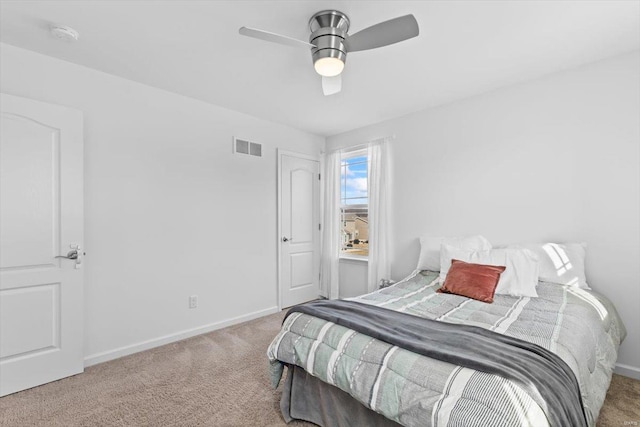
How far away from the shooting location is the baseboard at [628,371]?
225 centimetres

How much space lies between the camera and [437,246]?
3.12 m

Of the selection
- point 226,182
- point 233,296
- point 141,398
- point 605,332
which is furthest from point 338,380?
point 226,182

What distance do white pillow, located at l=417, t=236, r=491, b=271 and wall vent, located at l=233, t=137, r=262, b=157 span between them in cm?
221

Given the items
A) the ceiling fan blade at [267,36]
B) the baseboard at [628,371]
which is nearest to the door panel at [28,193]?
the ceiling fan blade at [267,36]

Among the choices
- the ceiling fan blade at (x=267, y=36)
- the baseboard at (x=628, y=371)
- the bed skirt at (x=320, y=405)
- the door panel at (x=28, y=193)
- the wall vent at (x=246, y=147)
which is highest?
the ceiling fan blade at (x=267, y=36)

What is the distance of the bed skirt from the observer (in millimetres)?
1509

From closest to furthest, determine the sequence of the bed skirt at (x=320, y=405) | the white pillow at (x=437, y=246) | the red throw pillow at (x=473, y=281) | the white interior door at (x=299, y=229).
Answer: the bed skirt at (x=320, y=405)
the red throw pillow at (x=473, y=281)
the white pillow at (x=437, y=246)
the white interior door at (x=299, y=229)

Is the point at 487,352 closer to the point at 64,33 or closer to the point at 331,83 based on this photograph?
the point at 331,83

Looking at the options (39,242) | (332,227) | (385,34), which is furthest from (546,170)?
(39,242)

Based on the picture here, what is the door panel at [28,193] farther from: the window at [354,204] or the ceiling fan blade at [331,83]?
the window at [354,204]

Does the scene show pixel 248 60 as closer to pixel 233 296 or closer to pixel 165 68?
pixel 165 68

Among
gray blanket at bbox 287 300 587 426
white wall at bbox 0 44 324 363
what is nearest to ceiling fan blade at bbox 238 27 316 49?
white wall at bbox 0 44 324 363

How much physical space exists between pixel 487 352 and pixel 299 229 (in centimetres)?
312

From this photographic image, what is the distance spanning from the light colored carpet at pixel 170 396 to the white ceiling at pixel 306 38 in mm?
2487
